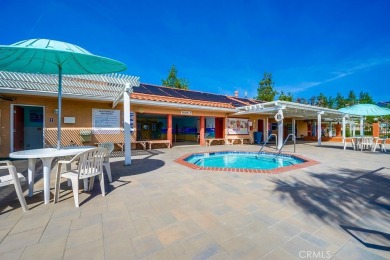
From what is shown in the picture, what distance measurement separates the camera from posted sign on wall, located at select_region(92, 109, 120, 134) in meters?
9.55

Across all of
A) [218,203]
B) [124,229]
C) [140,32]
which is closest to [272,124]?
[140,32]

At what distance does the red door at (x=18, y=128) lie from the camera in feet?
26.7

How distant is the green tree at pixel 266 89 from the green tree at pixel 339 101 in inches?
430

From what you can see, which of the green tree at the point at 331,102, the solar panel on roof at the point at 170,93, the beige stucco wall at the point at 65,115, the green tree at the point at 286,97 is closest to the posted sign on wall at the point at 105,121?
the beige stucco wall at the point at 65,115

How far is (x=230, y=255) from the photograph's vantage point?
1797 millimetres

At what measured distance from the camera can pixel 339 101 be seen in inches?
1240

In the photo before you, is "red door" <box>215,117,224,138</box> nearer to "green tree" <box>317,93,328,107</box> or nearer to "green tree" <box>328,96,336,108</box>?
"green tree" <box>317,93,328,107</box>

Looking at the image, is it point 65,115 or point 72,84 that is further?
point 65,115

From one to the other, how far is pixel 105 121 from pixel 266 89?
28.7 metres

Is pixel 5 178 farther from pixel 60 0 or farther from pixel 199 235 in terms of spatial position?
pixel 60 0

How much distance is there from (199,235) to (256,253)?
2.12 feet

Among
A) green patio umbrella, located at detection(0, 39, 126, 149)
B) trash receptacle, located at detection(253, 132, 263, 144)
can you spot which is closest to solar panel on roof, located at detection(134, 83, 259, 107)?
trash receptacle, located at detection(253, 132, 263, 144)

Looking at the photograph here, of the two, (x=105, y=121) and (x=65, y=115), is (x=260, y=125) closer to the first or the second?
(x=105, y=121)

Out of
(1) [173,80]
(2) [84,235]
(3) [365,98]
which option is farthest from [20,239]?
(3) [365,98]
